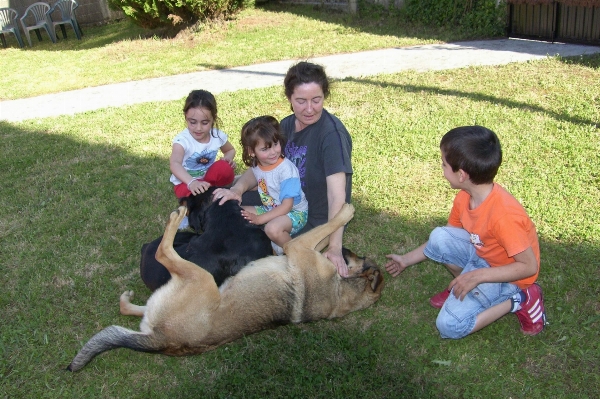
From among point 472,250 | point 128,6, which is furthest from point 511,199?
point 128,6

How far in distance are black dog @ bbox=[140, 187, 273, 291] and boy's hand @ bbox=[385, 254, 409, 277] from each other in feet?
3.20

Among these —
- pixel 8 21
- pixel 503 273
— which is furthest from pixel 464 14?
pixel 8 21

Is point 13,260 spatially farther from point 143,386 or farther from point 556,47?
point 556,47

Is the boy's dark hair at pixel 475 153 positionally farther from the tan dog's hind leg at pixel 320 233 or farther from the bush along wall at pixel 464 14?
the bush along wall at pixel 464 14

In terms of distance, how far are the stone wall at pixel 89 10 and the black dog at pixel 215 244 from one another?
54.8 feet

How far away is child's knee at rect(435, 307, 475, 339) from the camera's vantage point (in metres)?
3.22

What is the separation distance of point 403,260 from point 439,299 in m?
0.40

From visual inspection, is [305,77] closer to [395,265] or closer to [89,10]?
[395,265]

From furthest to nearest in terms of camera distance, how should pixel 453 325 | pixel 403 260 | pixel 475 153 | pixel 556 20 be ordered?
pixel 556 20
pixel 403 260
pixel 453 325
pixel 475 153

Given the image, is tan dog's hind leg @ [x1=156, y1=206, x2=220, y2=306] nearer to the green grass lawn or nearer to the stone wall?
the green grass lawn

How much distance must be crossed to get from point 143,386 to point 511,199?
2607mm

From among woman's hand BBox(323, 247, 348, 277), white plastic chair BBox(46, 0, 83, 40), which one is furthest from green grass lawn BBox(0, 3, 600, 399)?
white plastic chair BBox(46, 0, 83, 40)

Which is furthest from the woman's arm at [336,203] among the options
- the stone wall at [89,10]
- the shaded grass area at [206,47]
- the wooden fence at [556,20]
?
the stone wall at [89,10]

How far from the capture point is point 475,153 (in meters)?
2.99
